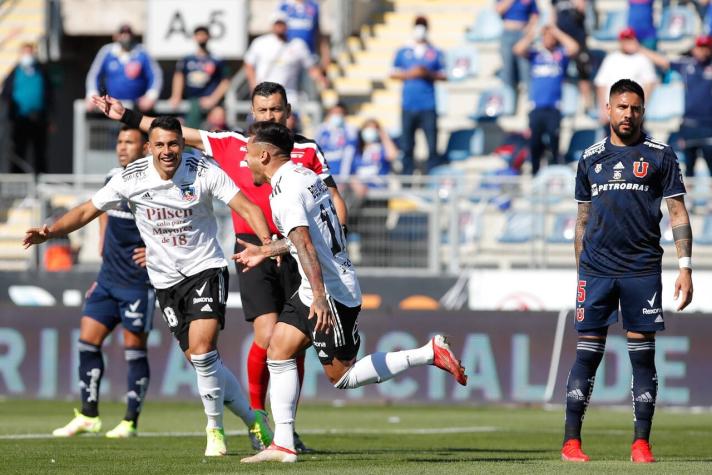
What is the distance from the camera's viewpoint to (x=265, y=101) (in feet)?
33.6

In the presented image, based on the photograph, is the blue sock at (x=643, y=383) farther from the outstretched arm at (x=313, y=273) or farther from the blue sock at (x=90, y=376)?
the blue sock at (x=90, y=376)

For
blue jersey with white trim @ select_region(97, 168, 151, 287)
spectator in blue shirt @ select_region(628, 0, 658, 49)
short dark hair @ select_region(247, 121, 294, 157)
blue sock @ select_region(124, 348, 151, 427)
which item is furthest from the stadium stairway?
short dark hair @ select_region(247, 121, 294, 157)

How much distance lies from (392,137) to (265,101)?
13.1 metres

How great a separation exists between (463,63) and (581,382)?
14.7 metres

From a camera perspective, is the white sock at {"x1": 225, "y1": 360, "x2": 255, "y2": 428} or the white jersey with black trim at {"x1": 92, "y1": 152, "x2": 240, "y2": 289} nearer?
the white jersey with black trim at {"x1": 92, "y1": 152, "x2": 240, "y2": 289}

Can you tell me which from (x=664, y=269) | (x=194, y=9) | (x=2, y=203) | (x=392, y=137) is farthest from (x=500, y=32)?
(x=2, y=203)

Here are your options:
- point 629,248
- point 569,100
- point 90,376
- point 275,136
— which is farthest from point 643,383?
point 569,100

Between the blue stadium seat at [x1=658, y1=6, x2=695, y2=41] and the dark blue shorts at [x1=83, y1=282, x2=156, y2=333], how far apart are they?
12982 mm

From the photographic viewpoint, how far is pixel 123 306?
1265cm

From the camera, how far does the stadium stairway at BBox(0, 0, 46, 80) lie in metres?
27.4

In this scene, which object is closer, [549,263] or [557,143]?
[549,263]

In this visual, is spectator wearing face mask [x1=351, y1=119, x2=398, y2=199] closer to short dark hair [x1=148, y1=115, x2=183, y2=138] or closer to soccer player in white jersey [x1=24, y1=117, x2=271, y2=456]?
soccer player in white jersey [x1=24, y1=117, x2=271, y2=456]

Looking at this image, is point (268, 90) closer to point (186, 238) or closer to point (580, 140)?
point (186, 238)

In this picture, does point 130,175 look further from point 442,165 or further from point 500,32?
point 500,32
